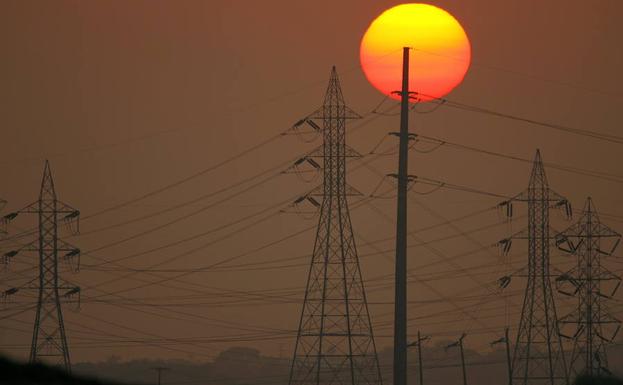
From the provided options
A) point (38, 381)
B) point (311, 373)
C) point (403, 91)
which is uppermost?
point (403, 91)

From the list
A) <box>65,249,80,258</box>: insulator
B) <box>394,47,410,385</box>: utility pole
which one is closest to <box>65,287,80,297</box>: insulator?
<box>65,249,80,258</box>: insulator

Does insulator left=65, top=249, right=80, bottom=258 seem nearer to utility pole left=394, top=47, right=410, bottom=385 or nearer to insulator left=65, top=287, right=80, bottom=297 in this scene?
insulator left=65, top=287, right=80, bottom=297

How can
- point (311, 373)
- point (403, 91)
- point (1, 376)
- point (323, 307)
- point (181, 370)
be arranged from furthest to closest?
point (181, 370), point (311, 373), point (323, 307), point (403, 91), point (1, 376)

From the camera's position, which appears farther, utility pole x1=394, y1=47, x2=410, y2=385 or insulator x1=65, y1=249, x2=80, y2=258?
insulator x1=65, y1=249, x2=80, y2=258

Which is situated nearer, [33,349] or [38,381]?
[38,381]

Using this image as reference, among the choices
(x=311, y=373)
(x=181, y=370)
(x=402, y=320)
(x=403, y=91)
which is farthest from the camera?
(x=181, y=370)

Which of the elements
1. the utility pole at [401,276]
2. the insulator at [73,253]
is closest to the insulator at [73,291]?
the insulator at [73,253]

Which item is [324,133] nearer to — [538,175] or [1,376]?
[538,175]

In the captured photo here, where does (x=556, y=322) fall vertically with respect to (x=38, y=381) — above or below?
above

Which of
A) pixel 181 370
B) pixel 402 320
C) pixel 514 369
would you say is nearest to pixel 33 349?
pixel 402 320

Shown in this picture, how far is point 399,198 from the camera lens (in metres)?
49.5

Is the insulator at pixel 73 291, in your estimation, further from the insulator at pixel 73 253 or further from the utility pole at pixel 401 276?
the utility pole at pixel 401 276

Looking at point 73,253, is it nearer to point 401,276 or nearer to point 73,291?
point 73,291

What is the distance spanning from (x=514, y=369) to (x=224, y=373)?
378ft
